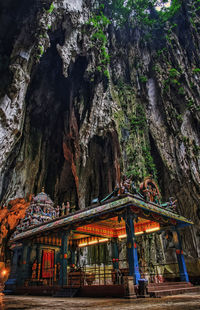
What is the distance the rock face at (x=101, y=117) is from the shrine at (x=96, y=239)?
4356mm

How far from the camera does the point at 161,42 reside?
2277cm

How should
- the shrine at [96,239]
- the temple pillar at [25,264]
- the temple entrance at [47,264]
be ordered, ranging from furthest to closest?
the temple entrance at [47,264]
the temple pillar at [25,264]
the shrine at [96,239]

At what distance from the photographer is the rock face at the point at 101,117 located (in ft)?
52.8

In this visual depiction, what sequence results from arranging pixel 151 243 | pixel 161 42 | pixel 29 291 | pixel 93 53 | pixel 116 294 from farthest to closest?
pixel 161 42, pixel 93 53, pixel 151 243, pixel 29 291, pixel 116 294

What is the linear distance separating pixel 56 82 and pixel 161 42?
1281 centimetres

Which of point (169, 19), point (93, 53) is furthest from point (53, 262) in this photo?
point (169, 19)

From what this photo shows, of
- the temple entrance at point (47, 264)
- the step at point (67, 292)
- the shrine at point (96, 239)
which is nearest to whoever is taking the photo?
the shrine at point (96, 239)

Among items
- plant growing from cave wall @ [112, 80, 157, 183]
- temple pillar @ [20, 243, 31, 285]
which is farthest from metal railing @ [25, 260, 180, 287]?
plant growing from cave wall @ [112, 80, 157, 183]

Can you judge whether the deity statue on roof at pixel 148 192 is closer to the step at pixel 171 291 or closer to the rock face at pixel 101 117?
the step at pixel 171 291

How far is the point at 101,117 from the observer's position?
18.0m

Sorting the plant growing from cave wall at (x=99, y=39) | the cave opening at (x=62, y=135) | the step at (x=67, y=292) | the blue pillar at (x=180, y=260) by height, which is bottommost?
the step at (x=67, y=292)

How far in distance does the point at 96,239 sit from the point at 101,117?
10.1m

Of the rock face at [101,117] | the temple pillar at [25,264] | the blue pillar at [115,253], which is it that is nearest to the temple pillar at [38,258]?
the temple pillar at [25,264]

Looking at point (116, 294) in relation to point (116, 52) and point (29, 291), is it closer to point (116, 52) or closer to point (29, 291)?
point (29, 291)
